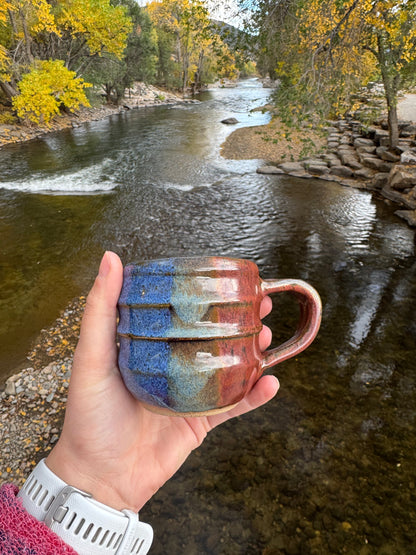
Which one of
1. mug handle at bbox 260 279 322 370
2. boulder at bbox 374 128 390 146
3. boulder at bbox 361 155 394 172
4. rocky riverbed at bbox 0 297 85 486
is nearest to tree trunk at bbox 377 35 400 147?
boulder at bbox 361 155 394 172

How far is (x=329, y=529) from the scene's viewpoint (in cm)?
286

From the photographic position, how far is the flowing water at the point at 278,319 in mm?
2951

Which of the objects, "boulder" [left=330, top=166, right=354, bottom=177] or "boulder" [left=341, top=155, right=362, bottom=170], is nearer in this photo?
"boulder" [left=330, top=166, right=354, bottom=177]

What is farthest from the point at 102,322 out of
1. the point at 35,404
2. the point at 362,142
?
the point at 362,142

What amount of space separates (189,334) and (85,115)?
27.6m

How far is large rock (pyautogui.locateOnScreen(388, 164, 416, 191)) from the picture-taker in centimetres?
966

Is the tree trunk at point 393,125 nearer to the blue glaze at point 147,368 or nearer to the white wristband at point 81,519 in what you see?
the blue glaze at point 147,368

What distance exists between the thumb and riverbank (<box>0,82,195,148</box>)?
61.4 feet

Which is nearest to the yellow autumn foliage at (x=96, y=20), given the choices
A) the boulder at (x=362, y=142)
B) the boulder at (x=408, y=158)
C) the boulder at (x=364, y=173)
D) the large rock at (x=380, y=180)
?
the boulder at (x=362, y=142)

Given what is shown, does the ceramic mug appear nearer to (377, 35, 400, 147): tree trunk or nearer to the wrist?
the wrist

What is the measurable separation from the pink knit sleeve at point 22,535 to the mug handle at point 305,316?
3.29ft

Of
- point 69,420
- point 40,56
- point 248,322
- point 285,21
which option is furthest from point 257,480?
point 40,56

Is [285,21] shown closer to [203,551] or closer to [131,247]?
[131,247]

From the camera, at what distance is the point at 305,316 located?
1.73 metres
